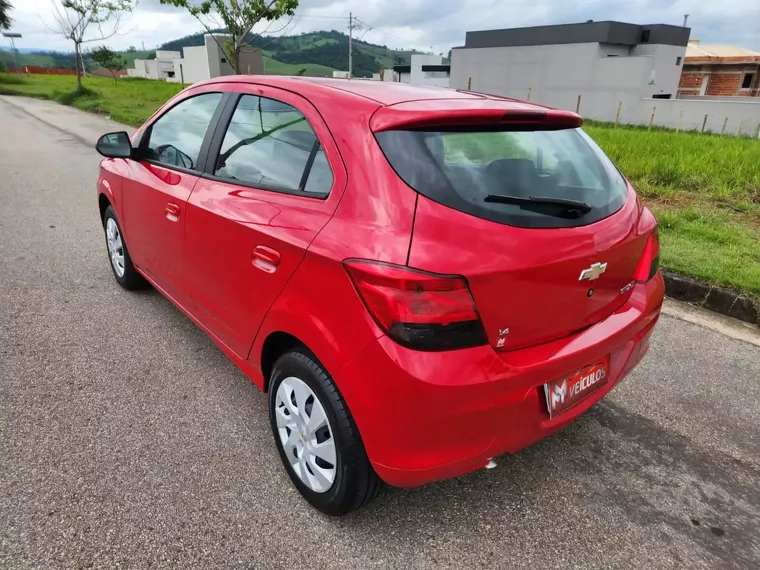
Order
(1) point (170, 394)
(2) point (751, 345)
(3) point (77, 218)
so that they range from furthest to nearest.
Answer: (3) point (77, 218)
(2) point (751, 345)
(1) point (170, 394)

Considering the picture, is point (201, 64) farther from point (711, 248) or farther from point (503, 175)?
point (503, 175)

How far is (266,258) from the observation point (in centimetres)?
210

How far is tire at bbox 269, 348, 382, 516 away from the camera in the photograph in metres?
1.87

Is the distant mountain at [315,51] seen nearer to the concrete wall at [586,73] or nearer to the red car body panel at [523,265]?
the concrete wall at [586,73]

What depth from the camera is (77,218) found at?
6.16 meters

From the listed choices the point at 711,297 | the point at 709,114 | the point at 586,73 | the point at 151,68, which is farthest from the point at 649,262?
the point at 151,68

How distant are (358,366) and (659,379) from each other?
225 cm

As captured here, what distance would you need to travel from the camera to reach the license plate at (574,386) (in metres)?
1.88

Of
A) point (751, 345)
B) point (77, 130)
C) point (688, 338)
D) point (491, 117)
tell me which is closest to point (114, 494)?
point (491, 117)

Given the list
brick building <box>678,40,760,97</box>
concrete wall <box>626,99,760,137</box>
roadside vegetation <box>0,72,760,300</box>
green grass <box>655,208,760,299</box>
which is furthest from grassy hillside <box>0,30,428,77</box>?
green grass <box>655,208,760,299</box>

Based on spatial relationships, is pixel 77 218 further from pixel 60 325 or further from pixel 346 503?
pixel 346 503

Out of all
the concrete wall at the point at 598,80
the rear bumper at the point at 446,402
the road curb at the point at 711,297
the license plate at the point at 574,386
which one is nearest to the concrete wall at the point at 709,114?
the concrete wall at the point at 598,80

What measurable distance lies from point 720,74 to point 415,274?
165 ft

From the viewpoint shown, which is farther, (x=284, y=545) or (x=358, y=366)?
(x=284, y=545)
